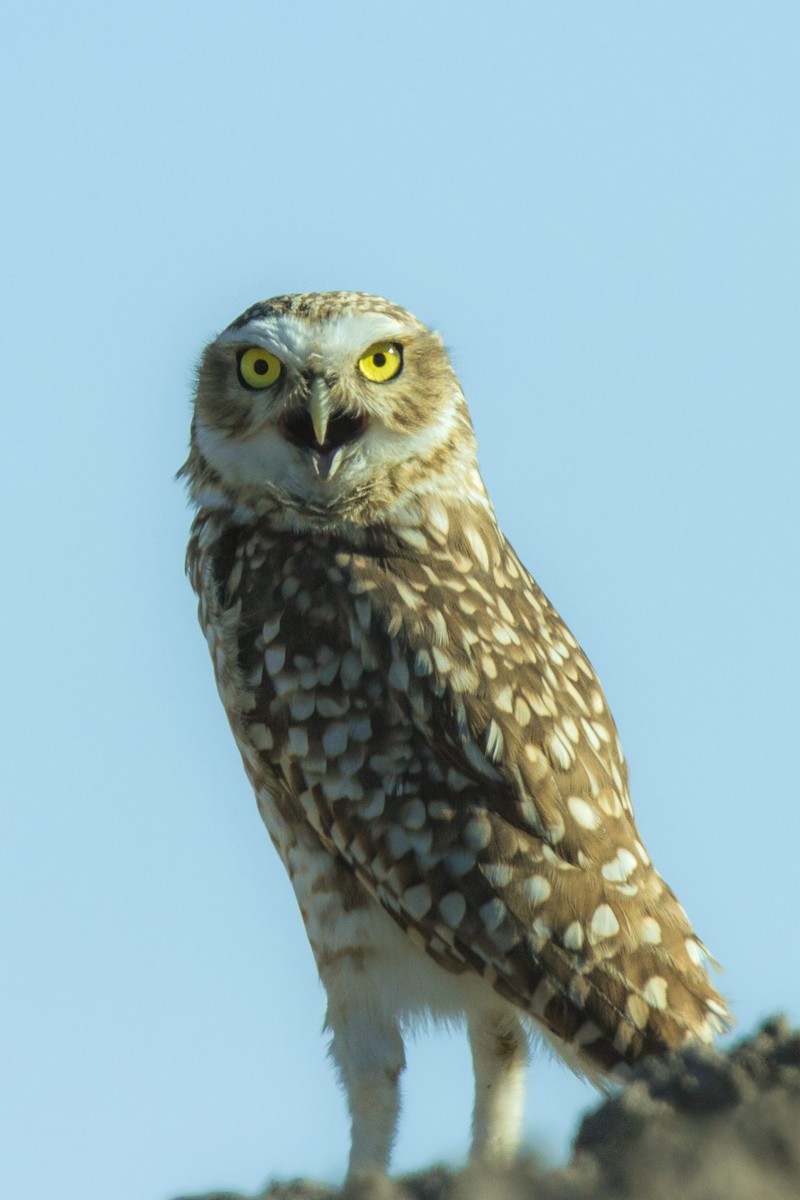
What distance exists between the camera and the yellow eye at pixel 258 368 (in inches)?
273

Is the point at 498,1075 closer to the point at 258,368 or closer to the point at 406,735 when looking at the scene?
the point at 406,735

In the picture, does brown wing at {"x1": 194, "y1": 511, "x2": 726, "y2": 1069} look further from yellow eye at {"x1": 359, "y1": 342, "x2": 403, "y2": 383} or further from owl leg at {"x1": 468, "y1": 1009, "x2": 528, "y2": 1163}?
yellow eye at {"x1": 359, "y1": 342, "x2": 403, "y2": 383}

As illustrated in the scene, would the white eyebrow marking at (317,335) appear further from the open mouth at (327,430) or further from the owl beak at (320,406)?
the open mouth at (327,430)

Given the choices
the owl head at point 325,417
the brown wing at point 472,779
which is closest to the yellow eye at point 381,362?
the owl head at point 325,417

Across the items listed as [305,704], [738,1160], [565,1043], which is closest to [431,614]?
[305,704]

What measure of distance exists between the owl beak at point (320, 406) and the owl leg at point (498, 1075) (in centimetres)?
211

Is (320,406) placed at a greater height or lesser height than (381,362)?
lesser

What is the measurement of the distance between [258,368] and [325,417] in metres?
0.41

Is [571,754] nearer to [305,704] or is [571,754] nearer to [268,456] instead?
[305,704]

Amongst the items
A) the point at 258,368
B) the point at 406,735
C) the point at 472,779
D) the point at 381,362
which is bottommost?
the point at 472,779

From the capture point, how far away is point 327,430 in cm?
691

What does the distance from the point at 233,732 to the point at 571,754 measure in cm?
126

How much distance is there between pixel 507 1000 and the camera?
6.21 m

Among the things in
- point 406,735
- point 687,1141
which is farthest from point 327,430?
point 687,1141
